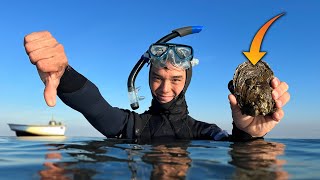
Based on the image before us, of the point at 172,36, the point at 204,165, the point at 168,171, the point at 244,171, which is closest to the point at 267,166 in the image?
the point at 244,171

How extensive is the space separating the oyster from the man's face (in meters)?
1.65

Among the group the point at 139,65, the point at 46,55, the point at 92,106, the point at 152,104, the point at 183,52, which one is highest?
the point at 183,52

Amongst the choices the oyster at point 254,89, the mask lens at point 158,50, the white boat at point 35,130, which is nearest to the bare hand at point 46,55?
the oyster at point 254,89

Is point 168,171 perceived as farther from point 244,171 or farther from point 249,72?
point 249,72

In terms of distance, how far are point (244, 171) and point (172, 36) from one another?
192 inches

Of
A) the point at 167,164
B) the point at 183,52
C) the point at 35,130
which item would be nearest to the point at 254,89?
the point at 167,164

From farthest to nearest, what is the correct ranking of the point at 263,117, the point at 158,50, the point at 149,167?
the point at 158,50 < the point at 263,117 < the point at 149,167

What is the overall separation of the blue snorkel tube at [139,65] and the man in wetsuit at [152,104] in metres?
0.37

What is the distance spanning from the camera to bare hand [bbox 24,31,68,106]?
3314mm

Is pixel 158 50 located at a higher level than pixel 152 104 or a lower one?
higher

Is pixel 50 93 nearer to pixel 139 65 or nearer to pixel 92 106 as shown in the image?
pixel 92 106

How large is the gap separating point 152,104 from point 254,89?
7.83 ft

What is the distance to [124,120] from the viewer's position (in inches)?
223

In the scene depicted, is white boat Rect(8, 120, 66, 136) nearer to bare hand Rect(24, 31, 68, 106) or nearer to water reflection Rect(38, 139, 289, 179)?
bare hand Rect(24, 31, 68, 106)
